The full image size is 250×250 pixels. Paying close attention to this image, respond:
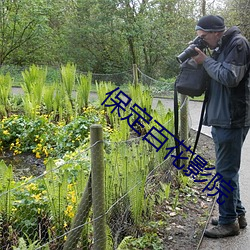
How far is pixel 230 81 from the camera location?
2.91 meters

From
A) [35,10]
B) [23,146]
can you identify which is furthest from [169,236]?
[35,10]

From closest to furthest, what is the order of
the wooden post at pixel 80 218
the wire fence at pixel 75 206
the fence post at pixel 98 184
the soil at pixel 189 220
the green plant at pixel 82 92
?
the fence post at pixel 98 184 < the wooden post at pixel 80 218 < the wire fence at pixel 75 206 < the soil at pixel 189 220 < the green plant at pixel 82 92

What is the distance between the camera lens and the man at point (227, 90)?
2.94m

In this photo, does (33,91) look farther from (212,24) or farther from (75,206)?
(212,24)

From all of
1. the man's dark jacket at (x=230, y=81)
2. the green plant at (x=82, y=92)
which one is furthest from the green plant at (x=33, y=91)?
the man's dark jacket at (x=230, y=81)

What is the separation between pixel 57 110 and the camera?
726 cm

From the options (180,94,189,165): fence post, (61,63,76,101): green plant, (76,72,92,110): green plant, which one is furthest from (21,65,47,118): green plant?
(180,94,189,165): fence post

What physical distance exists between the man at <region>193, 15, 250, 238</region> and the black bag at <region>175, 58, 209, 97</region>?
6cm

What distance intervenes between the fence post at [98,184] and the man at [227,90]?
114 cm

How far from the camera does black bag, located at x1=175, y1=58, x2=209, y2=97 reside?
321cm

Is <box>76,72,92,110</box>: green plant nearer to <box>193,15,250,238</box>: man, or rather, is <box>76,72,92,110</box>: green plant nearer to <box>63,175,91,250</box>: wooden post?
<box>193,15,250,238</box>: man

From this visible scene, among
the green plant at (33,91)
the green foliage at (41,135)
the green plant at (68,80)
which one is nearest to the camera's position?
the green foliage at (41,135)

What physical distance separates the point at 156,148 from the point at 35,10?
536 inches

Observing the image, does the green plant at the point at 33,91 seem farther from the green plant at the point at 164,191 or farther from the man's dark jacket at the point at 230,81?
the man's dark jacket at the point at 230,81
